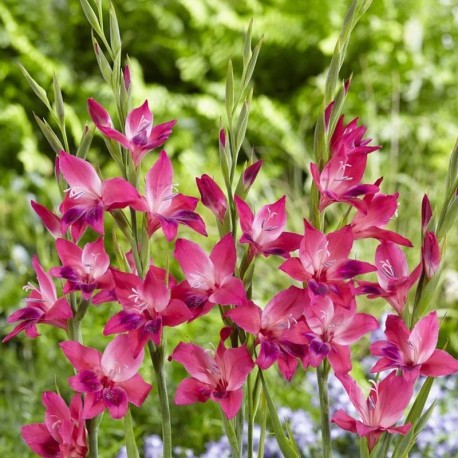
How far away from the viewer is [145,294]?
23.3 inches

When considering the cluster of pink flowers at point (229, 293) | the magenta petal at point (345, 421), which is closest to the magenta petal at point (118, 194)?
the cluster of pink flowers at point (229, 293)

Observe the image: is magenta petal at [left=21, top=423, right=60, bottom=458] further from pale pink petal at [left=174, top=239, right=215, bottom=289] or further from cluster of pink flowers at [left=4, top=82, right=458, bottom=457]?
pale pink petal at [left=174, top=239, right=215, bottom=289]

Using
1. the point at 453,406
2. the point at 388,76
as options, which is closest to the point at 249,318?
the point at 453,406

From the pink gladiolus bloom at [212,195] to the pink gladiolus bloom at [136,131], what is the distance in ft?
0.13

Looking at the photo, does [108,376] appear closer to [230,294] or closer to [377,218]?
[230,294]

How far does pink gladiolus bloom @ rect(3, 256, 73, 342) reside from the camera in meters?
0.62

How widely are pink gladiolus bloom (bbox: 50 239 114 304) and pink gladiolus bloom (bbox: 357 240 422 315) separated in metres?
0.18

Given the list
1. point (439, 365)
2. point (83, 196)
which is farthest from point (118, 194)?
point (439, 365)

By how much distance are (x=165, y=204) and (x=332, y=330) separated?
0.47ft

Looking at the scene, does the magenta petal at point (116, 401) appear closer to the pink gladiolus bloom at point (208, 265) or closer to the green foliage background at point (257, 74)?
the pink gladiolus bloom at point (208, 265)

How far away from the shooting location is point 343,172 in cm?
62

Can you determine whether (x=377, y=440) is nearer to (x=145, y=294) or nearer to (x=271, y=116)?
(x=145, y=294)

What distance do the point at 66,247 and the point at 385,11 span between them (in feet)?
12.3

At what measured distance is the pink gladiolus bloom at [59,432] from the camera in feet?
2.08
